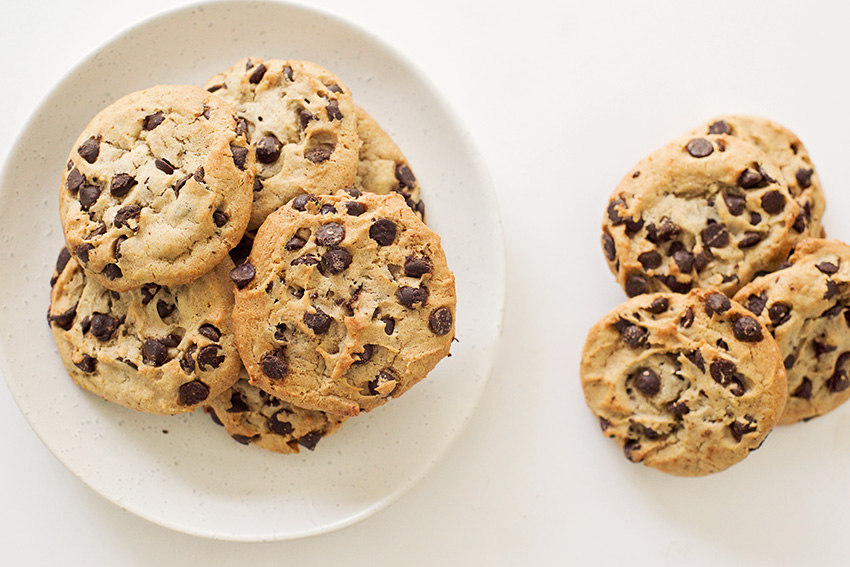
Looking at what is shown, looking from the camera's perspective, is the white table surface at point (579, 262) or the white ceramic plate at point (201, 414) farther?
the white table surface at point (579, 262)

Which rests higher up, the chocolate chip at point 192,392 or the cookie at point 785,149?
the cookie at point 785,149

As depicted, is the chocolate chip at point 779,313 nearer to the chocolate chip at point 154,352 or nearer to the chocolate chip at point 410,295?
the chocolate chip at point 410,295

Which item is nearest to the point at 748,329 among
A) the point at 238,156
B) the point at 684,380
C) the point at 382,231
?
the point at 684,380

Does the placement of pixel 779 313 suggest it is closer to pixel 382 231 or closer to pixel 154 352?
pixel 382 231

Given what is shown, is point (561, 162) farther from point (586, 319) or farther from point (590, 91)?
point (586, 319)

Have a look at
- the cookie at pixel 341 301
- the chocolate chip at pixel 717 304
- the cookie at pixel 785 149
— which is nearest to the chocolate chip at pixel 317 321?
the cookie at pixel 341 301

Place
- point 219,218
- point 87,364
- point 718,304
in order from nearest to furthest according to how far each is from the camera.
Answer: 1. point 219,218
2. point 87,364
3. point 718,304

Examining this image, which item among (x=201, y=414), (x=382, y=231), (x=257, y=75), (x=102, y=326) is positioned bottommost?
(x=201, y=414)
